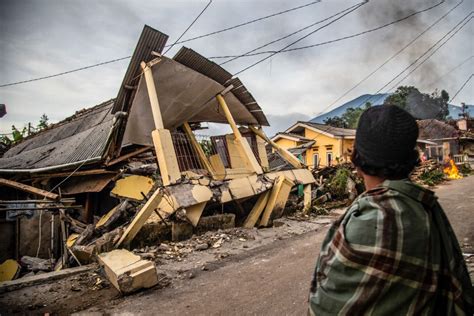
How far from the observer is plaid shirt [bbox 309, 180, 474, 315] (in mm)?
1014

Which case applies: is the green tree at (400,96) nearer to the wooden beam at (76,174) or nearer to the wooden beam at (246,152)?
the wooden beam at (246,152)

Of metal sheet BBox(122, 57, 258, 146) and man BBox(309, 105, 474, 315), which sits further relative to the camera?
metal sheet BBox(122, 57, 258, 146)

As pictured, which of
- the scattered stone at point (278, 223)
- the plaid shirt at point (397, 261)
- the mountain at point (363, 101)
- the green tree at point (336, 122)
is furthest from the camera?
the green tree at point (336, 122)

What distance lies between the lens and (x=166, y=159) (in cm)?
624

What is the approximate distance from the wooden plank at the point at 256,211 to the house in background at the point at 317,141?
1454cm

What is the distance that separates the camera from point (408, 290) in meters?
1.02

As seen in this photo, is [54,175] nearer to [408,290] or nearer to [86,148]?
[86,148]

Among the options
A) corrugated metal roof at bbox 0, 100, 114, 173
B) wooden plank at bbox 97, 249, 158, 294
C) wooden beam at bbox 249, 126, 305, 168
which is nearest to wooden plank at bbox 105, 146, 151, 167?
corrugated metal roof at bbox 0, 100, 114, 173

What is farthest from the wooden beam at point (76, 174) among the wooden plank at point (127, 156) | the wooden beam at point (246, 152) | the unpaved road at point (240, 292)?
the unpaved road at point (240, 292)

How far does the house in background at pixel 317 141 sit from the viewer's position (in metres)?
22.0

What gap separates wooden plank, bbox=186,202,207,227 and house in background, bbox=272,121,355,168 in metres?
16.7

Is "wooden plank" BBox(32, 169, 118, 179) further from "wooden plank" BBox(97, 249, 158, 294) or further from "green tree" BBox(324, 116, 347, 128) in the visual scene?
"green tree" BBox(324, 116, 347, 128)

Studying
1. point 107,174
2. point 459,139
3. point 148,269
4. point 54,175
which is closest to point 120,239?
point 148,269

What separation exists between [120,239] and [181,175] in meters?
1.84
